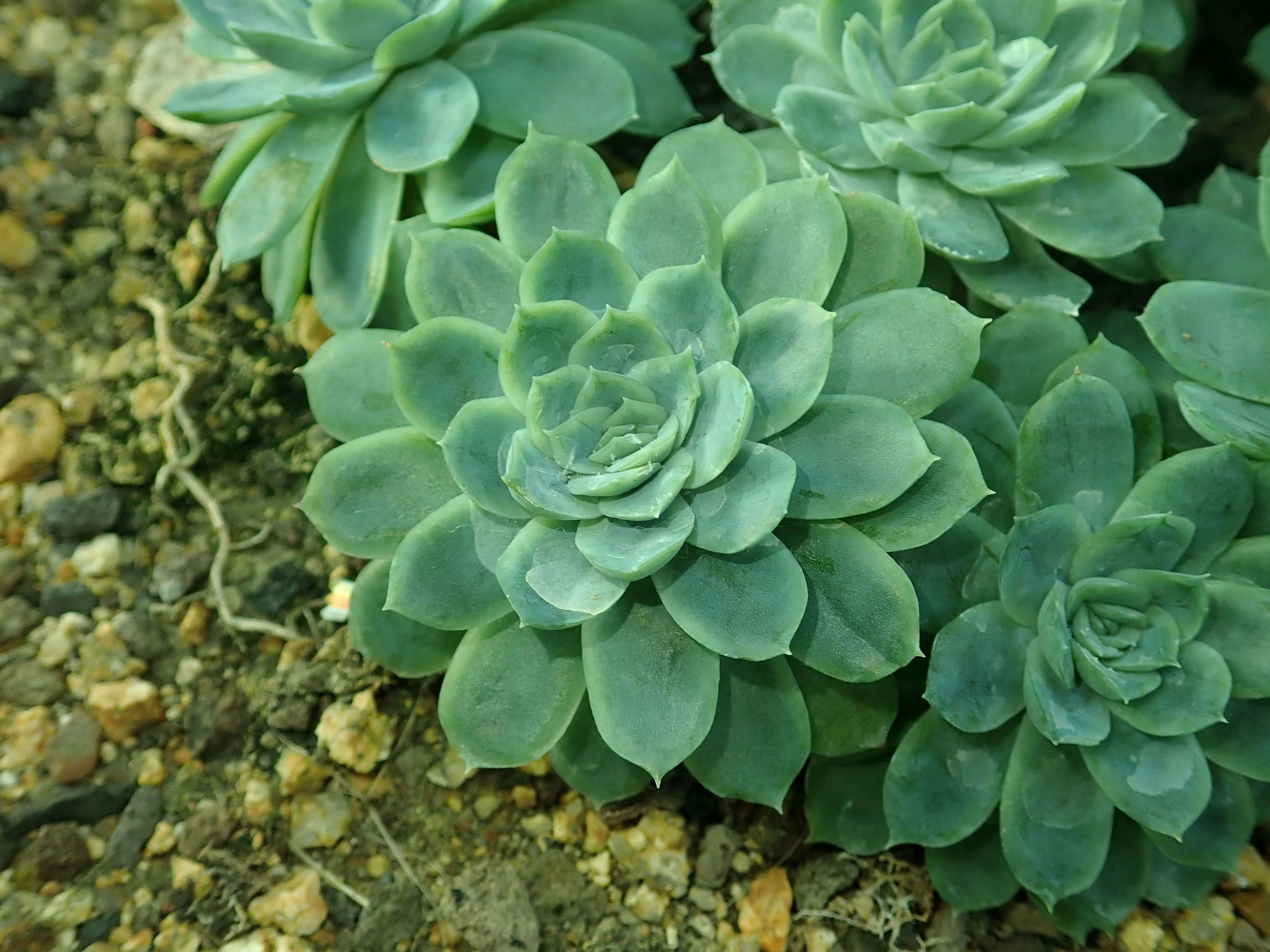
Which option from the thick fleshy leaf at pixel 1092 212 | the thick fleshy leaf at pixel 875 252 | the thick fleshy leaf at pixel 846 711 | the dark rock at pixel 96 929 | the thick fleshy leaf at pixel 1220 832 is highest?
the thick fleshy leaf at pixel 875 252

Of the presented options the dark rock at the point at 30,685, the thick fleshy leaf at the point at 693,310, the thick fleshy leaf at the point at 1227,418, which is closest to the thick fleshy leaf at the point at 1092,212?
the thick fleshy leaf at the point at 1227,418

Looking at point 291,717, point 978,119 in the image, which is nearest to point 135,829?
point 291,717

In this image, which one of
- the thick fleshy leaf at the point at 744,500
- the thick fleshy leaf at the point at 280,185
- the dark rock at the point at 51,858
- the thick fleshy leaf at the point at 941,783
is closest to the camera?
the thick fleshy leaf at the point at 744,500

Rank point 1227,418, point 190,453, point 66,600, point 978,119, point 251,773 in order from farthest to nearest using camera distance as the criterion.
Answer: point 190,453 → point 66,600 → point 251,773 → point 978,119 → point 1227,418

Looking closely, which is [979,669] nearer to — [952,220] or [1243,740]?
[1243,740]

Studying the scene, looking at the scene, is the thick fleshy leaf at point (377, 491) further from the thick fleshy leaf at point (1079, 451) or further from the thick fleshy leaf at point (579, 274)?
the thick fleshy leaf at point (1079, 451)

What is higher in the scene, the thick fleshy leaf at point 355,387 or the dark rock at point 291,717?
the thick fleshy leaf at point 355,387

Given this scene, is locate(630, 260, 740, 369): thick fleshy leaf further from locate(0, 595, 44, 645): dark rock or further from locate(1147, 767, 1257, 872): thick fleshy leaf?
locate(0, 595, 44, 645): dark rock

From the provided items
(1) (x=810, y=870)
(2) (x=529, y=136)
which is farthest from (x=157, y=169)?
(1) (x=810, y=870)
